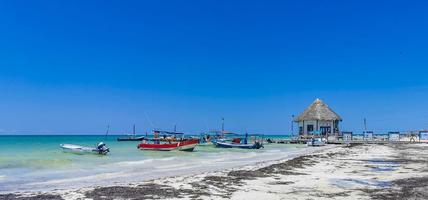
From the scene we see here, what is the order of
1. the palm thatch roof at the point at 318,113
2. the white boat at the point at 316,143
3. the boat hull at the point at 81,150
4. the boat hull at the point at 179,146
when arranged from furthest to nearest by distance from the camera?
the palm thatch roof at the point at 318,113 → the white boat at the point at 316,143 → the boat hull at the point at 179,146 → the boat hull at the point at 81,150

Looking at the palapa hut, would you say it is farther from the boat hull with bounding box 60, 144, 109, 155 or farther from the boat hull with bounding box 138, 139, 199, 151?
the boat hull with bounding box 60, 144, 109, 155

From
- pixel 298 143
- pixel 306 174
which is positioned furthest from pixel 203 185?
pixel 298 143

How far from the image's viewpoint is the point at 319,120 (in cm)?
5734

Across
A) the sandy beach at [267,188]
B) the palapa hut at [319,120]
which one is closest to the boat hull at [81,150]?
the sandy beach at [267,188]

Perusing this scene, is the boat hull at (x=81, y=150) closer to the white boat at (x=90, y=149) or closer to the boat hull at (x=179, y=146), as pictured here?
the white boat at (x=90, y=149)

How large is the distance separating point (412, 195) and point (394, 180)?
3.57 m

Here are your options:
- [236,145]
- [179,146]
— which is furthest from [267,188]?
[236,145]

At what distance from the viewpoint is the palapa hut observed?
189ft

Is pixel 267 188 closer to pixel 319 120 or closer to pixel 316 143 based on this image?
pixel 316 143

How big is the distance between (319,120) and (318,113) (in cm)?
104

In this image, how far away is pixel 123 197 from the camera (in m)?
10.7

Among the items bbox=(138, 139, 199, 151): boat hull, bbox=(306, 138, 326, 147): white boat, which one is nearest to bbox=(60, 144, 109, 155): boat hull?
bbox=(138, 139, 199, 151): boat hull

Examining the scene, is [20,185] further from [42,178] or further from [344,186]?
[344,186]

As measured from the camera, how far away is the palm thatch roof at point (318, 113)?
189ft
